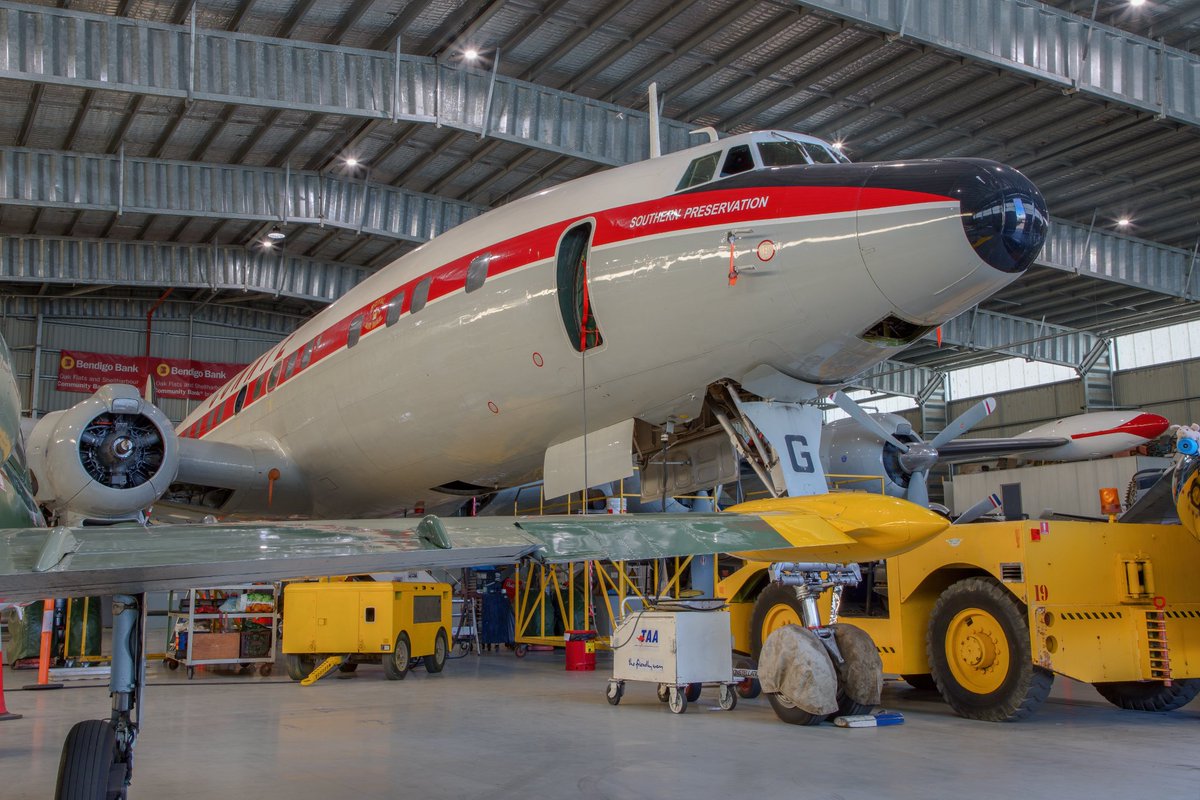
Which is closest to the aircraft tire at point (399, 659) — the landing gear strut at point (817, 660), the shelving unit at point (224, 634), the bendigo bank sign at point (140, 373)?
the shelving unit at point (224, 634)

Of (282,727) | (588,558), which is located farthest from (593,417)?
(588,558)

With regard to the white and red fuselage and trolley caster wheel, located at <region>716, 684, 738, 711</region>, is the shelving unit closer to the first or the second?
the white and red fuselage

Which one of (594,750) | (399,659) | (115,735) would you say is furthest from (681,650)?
(115,735)

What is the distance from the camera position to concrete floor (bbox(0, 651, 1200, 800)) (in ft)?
19.0

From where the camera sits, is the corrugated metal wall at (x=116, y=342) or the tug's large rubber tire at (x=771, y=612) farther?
the corrugated metal wall at (x=116, y=342)

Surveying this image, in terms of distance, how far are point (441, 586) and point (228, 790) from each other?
8853 millimetres

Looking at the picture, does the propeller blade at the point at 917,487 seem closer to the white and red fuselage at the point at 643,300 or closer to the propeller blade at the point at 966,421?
the propeller blade at the point at 966,421

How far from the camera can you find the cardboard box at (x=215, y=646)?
563 inches

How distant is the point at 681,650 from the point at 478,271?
160 inches

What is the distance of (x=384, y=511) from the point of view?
13227 mm

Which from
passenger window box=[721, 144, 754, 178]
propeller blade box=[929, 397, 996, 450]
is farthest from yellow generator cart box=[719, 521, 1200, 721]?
propeller blade box=[929, 397, 996, 450]

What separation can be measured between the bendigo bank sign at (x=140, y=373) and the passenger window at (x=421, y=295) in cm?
2583

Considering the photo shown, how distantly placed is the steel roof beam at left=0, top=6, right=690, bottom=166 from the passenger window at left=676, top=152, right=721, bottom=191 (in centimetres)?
985

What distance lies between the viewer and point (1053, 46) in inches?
624
